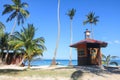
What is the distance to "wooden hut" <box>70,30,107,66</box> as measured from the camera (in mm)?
30781

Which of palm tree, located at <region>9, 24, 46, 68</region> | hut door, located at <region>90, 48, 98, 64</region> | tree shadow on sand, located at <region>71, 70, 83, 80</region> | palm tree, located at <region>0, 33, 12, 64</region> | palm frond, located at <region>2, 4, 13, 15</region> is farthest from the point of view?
palm frond, located at <region>2, 4, 13, 15</region>

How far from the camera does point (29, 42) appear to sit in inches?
1143

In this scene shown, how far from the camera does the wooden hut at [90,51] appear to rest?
30781 millimetres

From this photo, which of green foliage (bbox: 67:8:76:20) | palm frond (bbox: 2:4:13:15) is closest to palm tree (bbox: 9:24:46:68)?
palm frond (bbox: 2:4:13:15)

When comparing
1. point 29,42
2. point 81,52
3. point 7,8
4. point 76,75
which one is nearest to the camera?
point 76,75

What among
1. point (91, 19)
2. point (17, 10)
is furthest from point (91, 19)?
point (17, 10)

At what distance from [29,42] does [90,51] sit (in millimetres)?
7667

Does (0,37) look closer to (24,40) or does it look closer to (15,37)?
(15,37)

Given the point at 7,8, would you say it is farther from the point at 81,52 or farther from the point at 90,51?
the point at 90,51

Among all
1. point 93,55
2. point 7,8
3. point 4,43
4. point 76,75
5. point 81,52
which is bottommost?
point 76,75

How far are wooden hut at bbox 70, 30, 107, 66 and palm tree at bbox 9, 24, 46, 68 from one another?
465 cm

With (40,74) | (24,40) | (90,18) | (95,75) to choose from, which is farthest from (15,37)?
(90,18)

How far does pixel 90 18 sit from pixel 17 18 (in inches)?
890

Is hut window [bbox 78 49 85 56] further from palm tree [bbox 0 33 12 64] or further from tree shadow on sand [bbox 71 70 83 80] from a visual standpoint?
palm tree [bbox 0 33 12 64]
